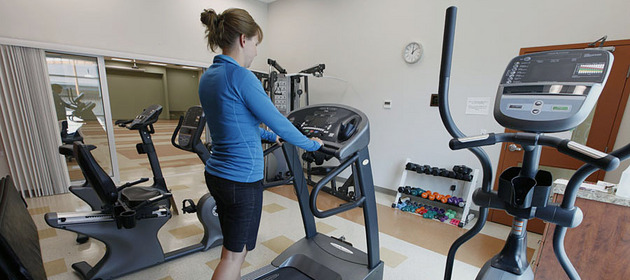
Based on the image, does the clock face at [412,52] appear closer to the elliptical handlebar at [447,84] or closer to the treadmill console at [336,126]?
the treadmill console at [336,126]

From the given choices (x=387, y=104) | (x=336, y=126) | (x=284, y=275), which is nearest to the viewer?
(x=336, y=126)

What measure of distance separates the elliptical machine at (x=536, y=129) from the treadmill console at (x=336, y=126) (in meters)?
0.65

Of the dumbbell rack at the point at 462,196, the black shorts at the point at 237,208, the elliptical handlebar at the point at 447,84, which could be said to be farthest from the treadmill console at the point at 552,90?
the dumbbell rack at the point at 462,196

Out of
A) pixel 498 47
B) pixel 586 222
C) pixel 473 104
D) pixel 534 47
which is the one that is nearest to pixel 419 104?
pixel 473 104

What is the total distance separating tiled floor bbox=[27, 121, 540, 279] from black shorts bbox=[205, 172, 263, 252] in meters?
0.95

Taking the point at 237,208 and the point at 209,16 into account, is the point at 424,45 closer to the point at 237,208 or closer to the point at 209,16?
the point at 209,16

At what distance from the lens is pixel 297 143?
53.1 inches

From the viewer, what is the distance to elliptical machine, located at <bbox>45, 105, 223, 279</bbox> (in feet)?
5.79

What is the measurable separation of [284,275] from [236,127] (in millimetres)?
1177

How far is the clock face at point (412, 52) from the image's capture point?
353 cm

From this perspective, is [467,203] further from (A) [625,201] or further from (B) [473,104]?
(A) [625,201]

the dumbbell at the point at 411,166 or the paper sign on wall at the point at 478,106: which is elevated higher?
the paper sign on wall at the point at 478,106

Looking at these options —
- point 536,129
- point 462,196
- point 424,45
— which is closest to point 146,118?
point 536,129

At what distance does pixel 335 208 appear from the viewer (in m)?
1.50
